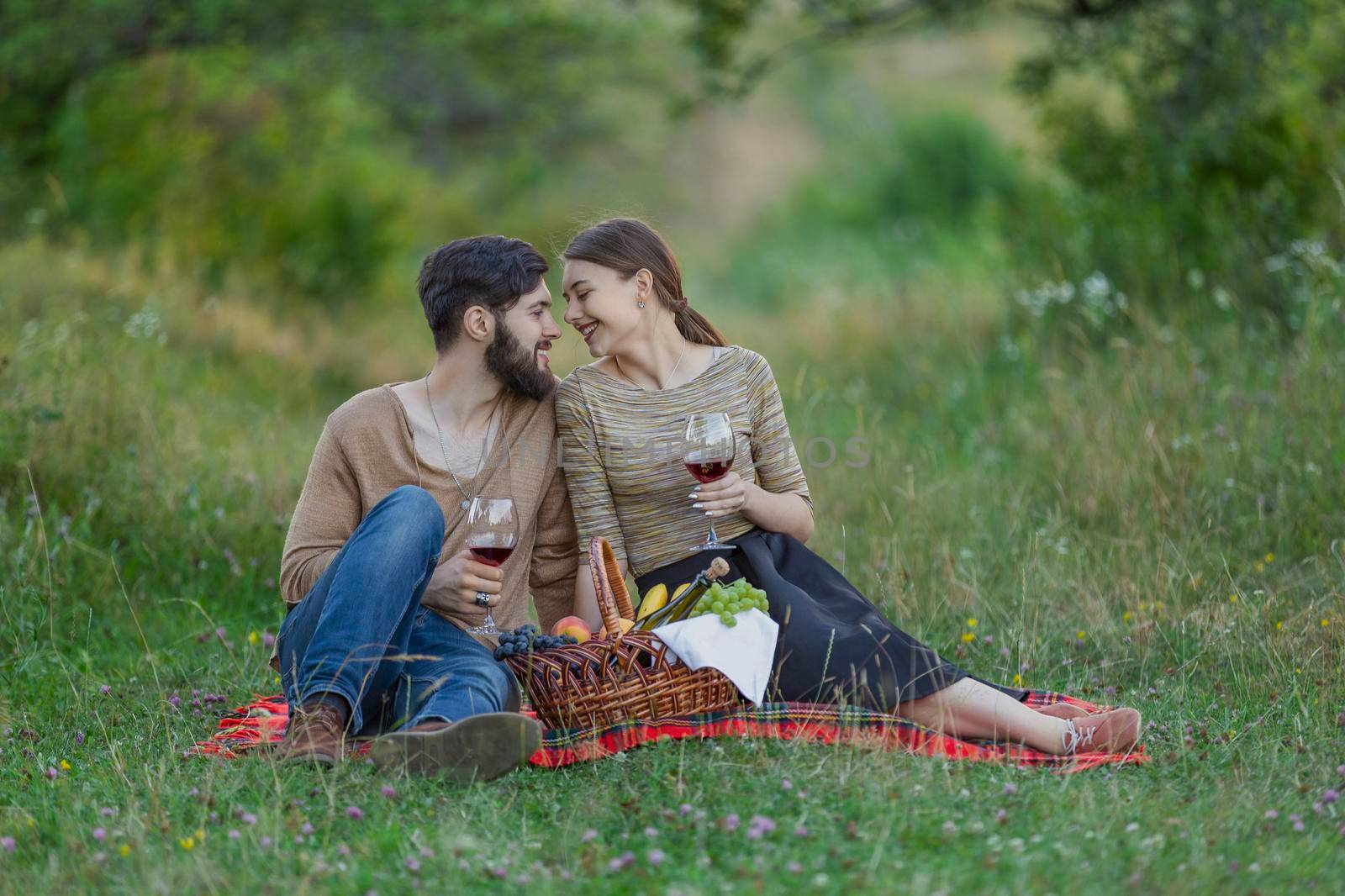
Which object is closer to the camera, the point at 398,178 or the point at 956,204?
the point at 398,178

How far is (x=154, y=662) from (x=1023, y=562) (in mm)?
3205

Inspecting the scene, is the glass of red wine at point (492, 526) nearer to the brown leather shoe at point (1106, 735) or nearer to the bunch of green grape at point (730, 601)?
the bunch of green grape at point (730, 601)

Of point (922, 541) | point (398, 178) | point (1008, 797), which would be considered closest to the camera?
point (1008, 797)

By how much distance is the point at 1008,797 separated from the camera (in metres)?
3.38

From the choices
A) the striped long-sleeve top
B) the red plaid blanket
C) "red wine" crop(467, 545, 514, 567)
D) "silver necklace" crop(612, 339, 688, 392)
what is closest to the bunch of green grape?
the red plaid blanket

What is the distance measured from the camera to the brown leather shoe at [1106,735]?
3.77 meters

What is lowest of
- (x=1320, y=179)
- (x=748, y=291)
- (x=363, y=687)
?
(x=748, y=291)

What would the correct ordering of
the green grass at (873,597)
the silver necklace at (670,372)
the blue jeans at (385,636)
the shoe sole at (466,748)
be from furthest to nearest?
the silver necklace at (670,372)
the blue jeans at (385,636)
the shoe sole at (466,748)
the green grass at (873,597)

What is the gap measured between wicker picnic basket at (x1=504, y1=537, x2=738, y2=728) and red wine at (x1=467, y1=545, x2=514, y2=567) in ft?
0.92

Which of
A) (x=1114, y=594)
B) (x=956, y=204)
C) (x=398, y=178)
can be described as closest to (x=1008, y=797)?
(x=1114, y=594)

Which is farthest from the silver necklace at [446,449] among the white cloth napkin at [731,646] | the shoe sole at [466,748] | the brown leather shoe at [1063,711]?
the brown leather shoe at [1063,711]

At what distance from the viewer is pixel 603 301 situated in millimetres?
4273

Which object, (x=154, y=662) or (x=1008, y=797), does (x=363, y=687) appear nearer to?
(x=154, y=662)

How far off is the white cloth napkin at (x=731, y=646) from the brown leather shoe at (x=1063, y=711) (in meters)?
0.81
